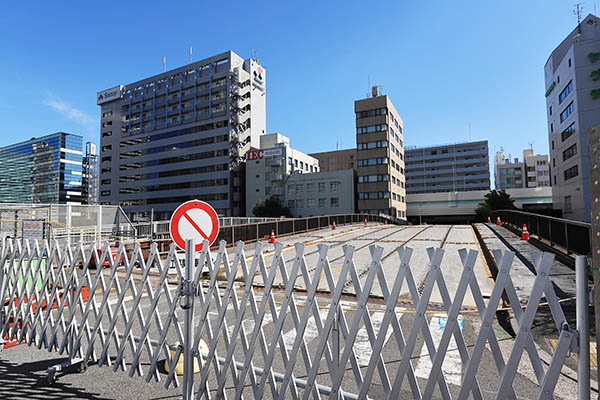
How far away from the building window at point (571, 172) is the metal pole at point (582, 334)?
54.9 metres

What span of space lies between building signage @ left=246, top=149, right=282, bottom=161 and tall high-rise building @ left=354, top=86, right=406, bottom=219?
61.7 ft

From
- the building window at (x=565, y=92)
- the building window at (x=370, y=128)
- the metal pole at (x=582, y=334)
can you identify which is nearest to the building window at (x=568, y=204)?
the building window at (x=565, y=92)

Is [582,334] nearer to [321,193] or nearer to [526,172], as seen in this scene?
[321,193]

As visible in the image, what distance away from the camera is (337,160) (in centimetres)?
11550

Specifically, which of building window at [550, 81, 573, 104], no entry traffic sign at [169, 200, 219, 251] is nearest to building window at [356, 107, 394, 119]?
building window at [550, 81, 573, 104]

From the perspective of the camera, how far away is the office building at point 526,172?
9825 cm

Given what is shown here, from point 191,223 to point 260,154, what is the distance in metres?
70.7

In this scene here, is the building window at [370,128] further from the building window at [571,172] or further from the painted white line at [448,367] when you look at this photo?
the painted white line at [448,367]

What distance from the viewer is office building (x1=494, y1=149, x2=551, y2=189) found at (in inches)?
3868

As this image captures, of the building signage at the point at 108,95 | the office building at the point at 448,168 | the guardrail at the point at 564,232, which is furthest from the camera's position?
the office building at the point at 448,168

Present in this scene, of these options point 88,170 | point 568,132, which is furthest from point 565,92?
point 88,170

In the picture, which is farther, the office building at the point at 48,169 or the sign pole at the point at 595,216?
the office building at the point at 48,169

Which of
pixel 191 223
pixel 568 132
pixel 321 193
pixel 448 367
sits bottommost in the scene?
pixel 448 367

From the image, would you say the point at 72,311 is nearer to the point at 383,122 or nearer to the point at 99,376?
the point at 99,376
